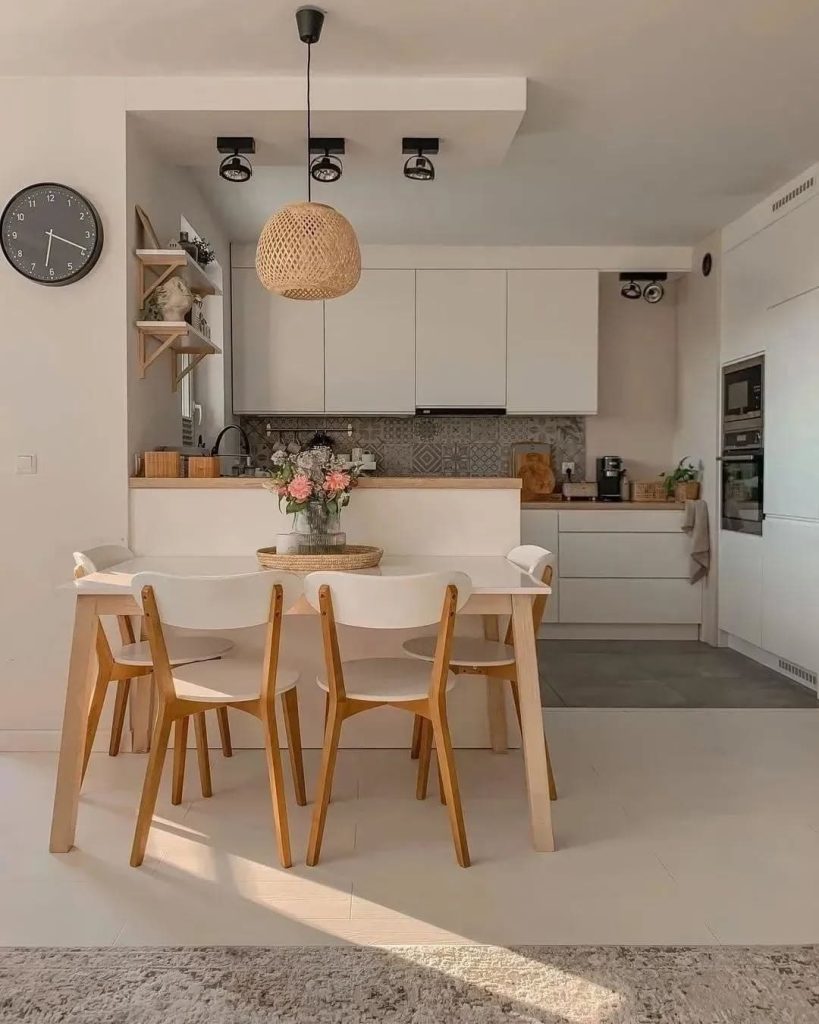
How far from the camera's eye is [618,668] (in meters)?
5.00

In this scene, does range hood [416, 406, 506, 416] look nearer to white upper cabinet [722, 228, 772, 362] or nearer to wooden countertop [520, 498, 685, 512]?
wooden countertop [520, 498, 685, 512]

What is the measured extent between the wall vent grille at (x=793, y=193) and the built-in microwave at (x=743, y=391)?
0.77m

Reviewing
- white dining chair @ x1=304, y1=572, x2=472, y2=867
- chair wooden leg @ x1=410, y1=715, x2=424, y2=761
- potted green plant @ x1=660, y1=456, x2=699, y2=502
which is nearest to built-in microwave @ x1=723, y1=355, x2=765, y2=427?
potted green plant @ x1=660, y1=456, x2=699, y2=502

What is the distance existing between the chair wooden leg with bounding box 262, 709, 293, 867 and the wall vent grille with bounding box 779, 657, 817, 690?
2997 mm

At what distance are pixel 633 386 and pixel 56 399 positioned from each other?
13.8 feet

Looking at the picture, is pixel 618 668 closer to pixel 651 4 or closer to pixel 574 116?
pixel 574 116

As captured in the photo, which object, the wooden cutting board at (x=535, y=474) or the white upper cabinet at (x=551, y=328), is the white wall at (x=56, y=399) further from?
the wooden cutting board at (x=535, y=474)

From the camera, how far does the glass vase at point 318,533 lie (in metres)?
3.07

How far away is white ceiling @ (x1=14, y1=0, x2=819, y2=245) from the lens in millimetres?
2908

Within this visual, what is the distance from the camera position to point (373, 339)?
233 inches

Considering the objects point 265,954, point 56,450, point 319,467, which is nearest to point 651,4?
point 319,467

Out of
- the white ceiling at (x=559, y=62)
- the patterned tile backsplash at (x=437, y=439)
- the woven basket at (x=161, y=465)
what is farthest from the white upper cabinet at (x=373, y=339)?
the woven basket at (x=161, y=465)

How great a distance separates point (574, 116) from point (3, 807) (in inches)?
130

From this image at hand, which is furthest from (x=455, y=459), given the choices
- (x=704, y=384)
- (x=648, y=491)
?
(x=704, y=384)
